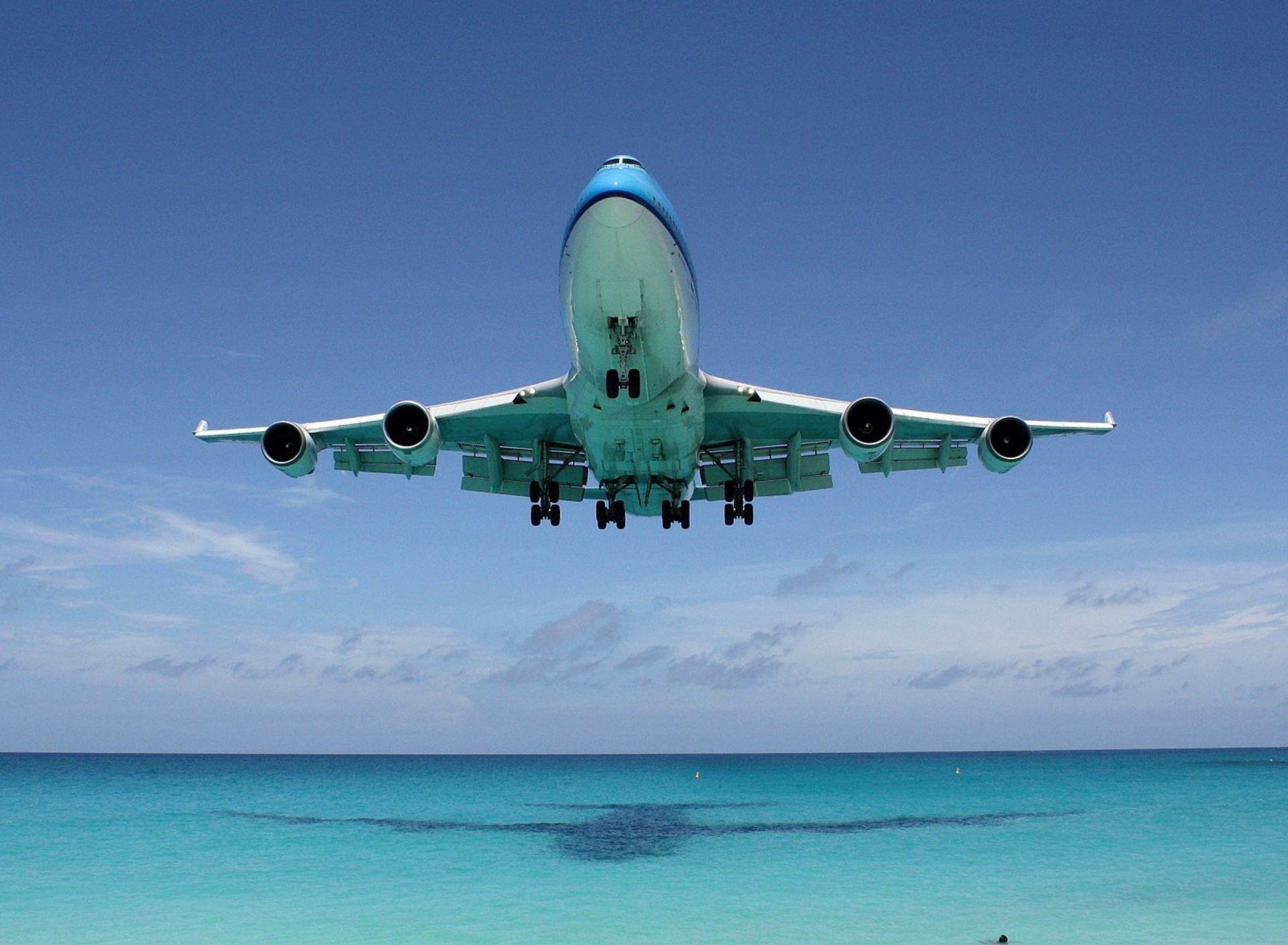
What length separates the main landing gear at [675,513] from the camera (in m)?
26.4

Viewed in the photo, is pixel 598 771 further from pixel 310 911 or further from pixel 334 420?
Result: pixel 334 420

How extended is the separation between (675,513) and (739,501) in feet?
5.61

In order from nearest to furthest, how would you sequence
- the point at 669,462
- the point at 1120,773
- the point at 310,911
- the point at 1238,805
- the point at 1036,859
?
the point at 669,462
the point at 310,911
the point at 1036,859
the point at 1238,805
the point at 1120,773

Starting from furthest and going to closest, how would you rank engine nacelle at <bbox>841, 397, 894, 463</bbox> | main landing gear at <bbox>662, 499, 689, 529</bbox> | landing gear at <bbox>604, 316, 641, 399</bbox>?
main landing gear at <bbox>662, 499, 689, 529</bbox> → engine nacelle at <bbox>841, 397, 894, 463</bbox> → landing gear at <bbox>604, 316, 641, 399</bbox>

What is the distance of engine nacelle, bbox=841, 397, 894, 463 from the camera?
2178cm

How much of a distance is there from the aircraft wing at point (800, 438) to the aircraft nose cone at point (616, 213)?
724cm

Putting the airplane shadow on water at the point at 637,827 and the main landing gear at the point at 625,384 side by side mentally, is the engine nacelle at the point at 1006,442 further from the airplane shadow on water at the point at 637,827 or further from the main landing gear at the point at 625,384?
the airplane shadow on water at the point at 637,827

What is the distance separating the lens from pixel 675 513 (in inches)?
1046

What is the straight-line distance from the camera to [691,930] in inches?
1265

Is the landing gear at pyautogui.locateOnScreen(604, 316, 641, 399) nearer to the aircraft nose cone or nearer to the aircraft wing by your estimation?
the aircraft nose cone

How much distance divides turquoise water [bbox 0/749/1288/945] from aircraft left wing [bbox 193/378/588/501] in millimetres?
13632

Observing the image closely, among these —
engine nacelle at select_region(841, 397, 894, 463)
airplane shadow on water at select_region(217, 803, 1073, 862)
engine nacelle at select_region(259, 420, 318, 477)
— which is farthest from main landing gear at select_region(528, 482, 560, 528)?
airplane shadow on water at select_region(217, 803, 1073, 862)

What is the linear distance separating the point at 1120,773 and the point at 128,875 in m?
124

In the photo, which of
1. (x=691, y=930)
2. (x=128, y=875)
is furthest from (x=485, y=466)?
(x=128, y=875)
